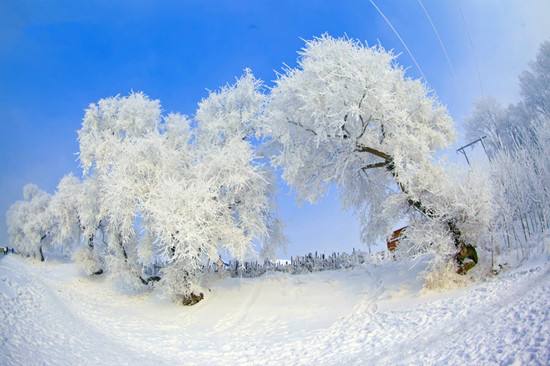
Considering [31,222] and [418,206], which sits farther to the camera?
[31,222]

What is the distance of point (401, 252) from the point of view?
14.7 m

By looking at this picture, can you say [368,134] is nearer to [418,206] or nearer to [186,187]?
[418,206]

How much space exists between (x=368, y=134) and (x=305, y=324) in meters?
7.45

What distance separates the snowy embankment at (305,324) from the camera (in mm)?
6785

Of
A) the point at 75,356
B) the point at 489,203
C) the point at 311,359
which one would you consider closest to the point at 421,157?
the point at 489,203

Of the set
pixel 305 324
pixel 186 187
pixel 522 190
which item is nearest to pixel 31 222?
pixel 186 187

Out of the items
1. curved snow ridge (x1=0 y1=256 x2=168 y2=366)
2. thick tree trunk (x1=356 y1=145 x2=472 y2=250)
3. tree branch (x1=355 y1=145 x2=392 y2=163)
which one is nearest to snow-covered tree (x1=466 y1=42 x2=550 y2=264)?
thick tree trunk (x1=356 y1=145 x2=472 y2=250)

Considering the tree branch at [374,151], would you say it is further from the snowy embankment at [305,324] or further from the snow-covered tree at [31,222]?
the snow-covered tree at [31,222]

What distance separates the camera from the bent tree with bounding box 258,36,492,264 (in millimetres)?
13727

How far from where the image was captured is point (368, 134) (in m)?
15.5

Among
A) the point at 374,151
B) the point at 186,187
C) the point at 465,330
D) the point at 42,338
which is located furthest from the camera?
the point at 186,187

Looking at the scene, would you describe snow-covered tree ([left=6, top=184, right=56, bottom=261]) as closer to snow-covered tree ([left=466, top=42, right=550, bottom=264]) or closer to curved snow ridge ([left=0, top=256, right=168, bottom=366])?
curved snow ridge ([left=0, top=256, right=168, bottom=366])

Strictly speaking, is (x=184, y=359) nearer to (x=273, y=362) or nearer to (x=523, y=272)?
(x=273, y=362)

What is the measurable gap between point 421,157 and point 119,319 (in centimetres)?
1316
